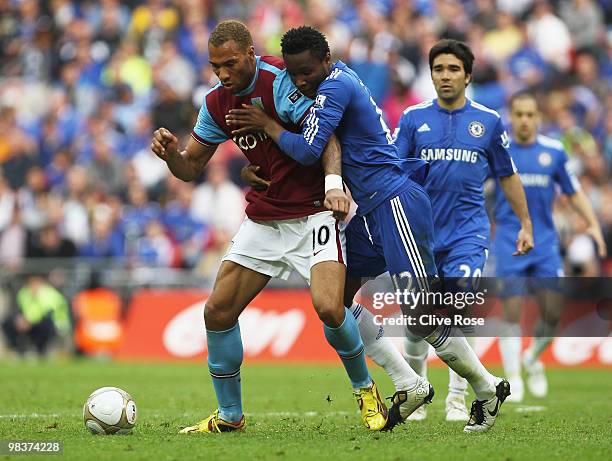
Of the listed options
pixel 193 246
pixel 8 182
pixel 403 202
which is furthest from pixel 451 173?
pixel 8 182

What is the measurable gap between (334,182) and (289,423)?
7.57ft

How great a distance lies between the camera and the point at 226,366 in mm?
8172

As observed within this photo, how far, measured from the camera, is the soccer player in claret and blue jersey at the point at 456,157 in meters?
9.33

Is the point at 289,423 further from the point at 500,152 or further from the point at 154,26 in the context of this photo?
the point at 154,26


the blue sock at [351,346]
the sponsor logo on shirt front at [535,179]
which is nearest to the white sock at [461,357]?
the blue sock at [351,346]

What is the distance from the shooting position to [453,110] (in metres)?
9.50

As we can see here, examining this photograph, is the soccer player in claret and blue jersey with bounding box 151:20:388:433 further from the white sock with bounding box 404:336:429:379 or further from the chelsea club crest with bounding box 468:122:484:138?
the chelsea club crest with bounding box 468:122:484:138

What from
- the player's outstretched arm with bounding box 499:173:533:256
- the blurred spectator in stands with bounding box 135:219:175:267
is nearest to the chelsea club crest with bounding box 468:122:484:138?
the player's outstretched arm with bounding box 499:173:533:256

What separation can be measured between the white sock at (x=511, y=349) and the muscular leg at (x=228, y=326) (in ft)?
14.5

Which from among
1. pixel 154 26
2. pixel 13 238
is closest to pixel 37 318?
pixel 13 238

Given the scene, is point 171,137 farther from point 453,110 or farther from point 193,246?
point 193,246

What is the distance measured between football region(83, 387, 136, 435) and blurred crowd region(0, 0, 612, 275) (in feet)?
33.8

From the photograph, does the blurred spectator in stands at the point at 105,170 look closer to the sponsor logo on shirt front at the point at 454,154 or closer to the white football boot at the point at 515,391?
A: the white football boot at the point at 515,391

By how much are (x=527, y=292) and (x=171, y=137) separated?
255 inches
